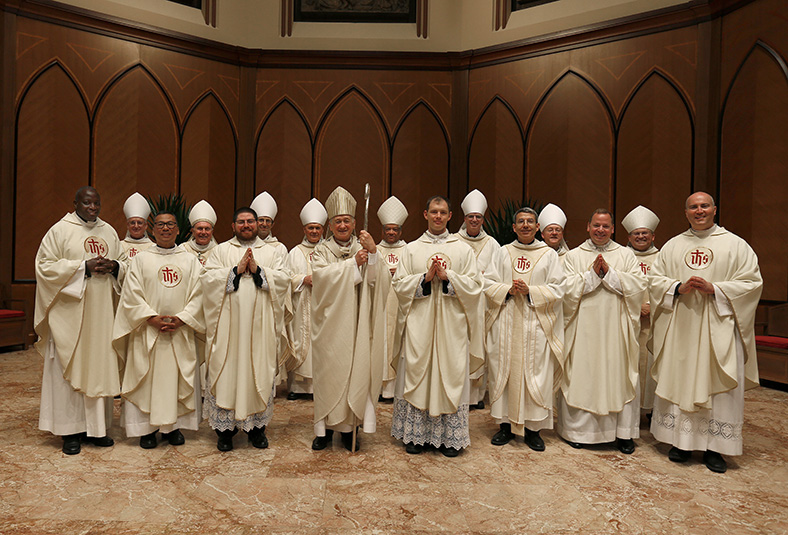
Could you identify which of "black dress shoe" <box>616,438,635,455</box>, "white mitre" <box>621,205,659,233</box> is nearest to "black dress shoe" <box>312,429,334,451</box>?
"black dress shoe" <box>616,438,635,455</box>

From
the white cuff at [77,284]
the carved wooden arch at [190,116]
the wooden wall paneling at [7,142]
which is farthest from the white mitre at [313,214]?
the wooden wall paneling at [7,142]

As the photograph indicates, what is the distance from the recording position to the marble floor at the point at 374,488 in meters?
3.44

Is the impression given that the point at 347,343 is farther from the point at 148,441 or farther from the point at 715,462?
the point at 715,462

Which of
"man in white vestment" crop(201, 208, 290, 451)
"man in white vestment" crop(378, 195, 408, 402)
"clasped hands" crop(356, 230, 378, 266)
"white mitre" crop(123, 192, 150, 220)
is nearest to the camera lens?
"clasped hands" crop(356, 230, 378, 266)

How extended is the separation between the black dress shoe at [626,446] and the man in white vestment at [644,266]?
32.6 inches

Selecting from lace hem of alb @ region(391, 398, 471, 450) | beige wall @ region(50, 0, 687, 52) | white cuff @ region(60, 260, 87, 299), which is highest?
beige wall @ region(50, 0, 687, 52)

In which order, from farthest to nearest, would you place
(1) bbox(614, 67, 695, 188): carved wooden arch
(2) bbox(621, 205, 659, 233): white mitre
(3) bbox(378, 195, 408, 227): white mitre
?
(1) bbox(614, 67, 695, 188): carved wooden arch < (3) bbox(378, 195, 408, 227): white mitre < (2) bbox(621, 205, 659, 233): white mitre

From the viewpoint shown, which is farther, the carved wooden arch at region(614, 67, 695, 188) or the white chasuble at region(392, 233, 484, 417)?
the carved wooden arch at region(614, 67, 695, 188)

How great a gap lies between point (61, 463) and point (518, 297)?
3.88m

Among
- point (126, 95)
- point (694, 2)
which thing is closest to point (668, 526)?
point (694, 2)

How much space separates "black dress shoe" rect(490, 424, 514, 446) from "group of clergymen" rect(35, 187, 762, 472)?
19 millimetres

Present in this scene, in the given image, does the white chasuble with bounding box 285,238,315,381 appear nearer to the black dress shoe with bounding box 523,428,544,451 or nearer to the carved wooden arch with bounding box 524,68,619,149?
the black dress shoe with bounding box 523,428,544,451

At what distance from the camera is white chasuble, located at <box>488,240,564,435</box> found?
4938mm

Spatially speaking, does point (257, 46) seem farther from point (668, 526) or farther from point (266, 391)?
point (668, 526)
